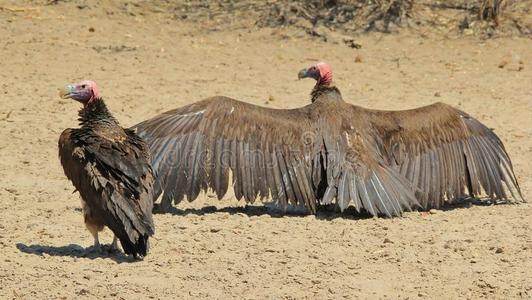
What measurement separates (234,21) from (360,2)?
73.5 inches

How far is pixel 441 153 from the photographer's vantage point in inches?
368

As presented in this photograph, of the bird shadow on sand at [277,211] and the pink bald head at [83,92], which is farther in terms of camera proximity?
the bird shadow on sand at [277,211]

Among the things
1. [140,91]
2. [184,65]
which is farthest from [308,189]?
[184,65]

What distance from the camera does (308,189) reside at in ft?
28.9

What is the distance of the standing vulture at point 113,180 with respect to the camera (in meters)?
7.28

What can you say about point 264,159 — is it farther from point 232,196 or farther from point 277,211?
point 232,196

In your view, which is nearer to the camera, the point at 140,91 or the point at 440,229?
the point at 440,229

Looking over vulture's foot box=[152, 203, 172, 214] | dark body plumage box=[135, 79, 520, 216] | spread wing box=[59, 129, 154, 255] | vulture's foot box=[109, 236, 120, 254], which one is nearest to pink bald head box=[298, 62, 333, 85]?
dark body plumage box=[135, 79, 520, 216]

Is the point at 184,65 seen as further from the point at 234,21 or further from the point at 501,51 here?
the point at 501,51

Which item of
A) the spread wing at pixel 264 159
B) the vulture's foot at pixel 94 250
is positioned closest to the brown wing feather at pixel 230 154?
the spread wing at pixel 264 159

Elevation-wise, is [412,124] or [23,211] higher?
[412,124]

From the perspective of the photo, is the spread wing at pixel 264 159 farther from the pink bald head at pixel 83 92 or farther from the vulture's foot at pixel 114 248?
the vulture's foot at pixel 114 248

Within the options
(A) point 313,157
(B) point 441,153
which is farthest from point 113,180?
(B) point 441,153

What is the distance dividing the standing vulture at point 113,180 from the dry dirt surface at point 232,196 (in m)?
0.27
